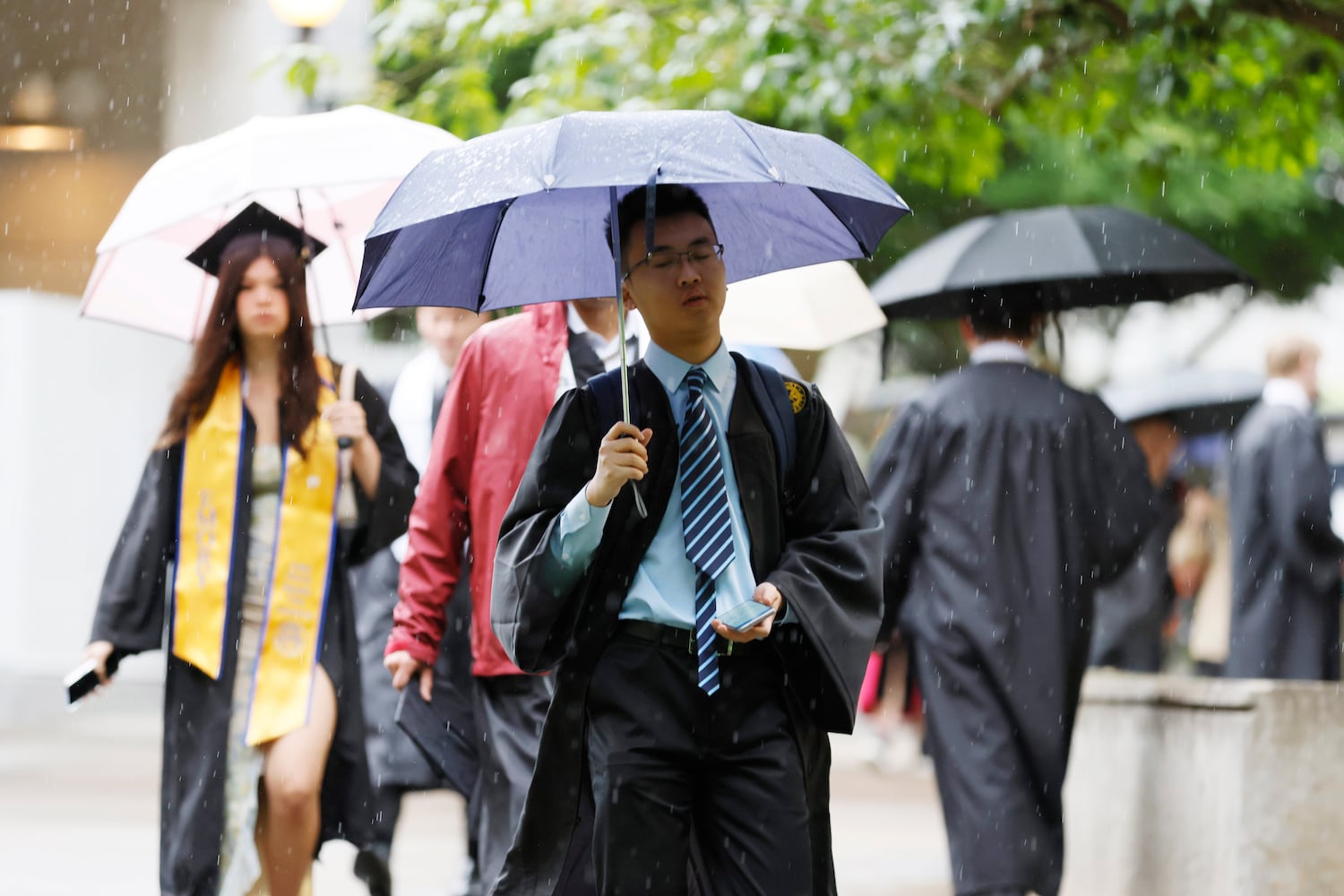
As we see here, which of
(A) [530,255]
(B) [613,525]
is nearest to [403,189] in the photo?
(A) [530,255]

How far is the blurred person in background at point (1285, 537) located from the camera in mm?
9391

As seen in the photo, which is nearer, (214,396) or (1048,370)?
(214,396)

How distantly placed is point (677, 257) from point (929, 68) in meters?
5.43

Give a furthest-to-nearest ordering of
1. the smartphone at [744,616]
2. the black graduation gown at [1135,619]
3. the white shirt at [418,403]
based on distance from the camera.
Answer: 1. the black graduation gown at [1135,619]
2. the white shirt at [418,403]
3. the smartphone at [744,616]

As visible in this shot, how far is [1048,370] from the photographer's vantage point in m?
7.72

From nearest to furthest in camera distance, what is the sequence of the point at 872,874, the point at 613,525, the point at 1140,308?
the point at 613,525, the point at 872,874, the point at 1140,308

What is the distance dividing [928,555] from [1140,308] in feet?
62.0

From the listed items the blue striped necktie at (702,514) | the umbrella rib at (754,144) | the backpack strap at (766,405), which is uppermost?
the umbrella rib at (754,144)

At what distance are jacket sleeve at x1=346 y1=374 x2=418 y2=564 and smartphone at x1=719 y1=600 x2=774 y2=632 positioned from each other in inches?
102

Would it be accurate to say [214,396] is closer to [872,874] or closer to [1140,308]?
[872,874]

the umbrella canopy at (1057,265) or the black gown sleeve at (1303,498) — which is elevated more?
the umbrella canopy at (1057,265)

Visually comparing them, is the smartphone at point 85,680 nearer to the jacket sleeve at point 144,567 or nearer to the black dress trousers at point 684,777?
the jacket sleeve at point 144,567

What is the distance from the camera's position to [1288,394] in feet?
31.8

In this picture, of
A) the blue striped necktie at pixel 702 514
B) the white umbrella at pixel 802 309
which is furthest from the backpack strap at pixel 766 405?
the white umbrella at pixel 802 309
